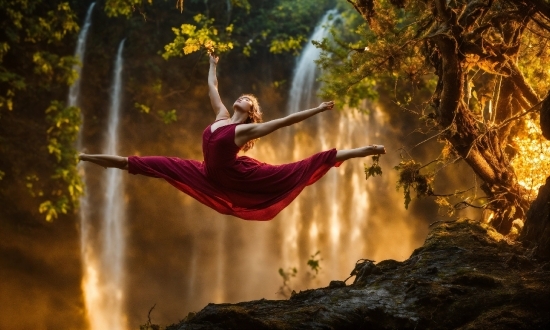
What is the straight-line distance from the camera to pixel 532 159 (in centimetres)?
620

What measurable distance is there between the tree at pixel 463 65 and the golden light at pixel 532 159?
26 millimetres

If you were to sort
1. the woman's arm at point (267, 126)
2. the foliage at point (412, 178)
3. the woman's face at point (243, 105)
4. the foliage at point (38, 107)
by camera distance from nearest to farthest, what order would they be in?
1. the woman's arm at point (267, 126)
2. the woman's face at point (243, 105)
3. the foliage at point (412, 178)
4. the foliage at point (38, 107)

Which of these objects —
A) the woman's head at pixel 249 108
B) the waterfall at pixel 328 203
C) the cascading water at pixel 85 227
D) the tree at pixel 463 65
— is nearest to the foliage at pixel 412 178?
the tree at pixel 463 65

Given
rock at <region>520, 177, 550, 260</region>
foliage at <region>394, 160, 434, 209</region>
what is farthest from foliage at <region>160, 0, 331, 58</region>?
rock at <region>520, 177, 550, 260</region>

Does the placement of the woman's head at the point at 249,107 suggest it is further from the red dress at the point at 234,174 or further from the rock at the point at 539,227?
the rock at the point at 539,227

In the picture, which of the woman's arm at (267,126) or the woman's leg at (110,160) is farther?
the woman's leg at (110,160)

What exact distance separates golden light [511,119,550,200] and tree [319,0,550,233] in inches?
1.0

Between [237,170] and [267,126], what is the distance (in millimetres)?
457

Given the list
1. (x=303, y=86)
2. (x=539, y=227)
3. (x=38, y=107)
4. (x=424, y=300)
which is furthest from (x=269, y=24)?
(x=424, y=300)

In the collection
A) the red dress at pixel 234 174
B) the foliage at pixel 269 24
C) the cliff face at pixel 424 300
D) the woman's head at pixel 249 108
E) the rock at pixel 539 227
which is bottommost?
the cliff face at pixel 424 300

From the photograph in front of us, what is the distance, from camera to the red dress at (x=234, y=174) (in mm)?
4500

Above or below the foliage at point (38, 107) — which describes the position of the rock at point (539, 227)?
below

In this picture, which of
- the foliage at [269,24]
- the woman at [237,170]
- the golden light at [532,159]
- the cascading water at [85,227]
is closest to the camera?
the woman at [237,170]

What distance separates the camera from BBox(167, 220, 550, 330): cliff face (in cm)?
340
